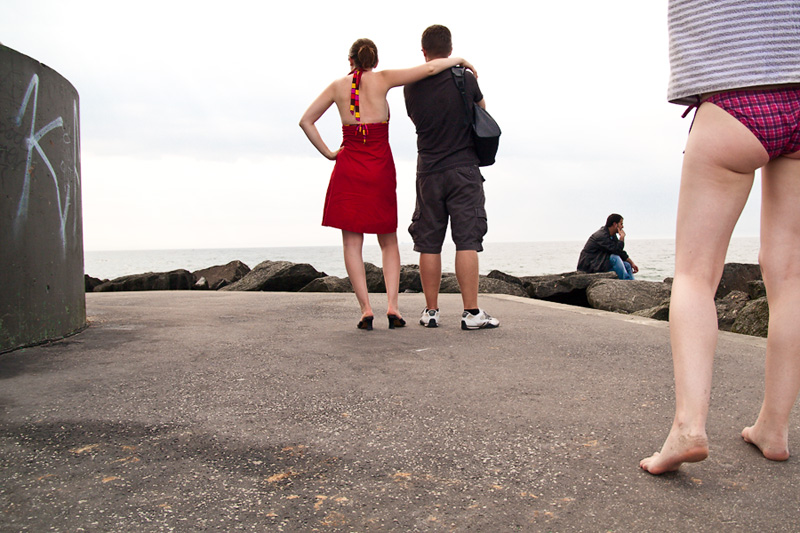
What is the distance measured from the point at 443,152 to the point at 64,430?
10.1ft

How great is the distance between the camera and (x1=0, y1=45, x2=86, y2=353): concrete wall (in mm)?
3365

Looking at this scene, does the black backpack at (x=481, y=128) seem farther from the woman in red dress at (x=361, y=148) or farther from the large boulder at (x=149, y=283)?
the large boulder at (x=149, y=283)

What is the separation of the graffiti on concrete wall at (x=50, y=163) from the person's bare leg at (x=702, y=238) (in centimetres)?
330

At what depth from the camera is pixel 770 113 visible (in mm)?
1751

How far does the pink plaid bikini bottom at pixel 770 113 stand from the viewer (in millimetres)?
1751

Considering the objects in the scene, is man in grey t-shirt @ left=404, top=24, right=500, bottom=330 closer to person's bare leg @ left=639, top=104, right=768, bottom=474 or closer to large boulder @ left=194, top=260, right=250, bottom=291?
person's bare leg @ left=639, top=104, right=768, bottom=474

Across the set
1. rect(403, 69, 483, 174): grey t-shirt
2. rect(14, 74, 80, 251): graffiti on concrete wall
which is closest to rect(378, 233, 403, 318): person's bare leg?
rect(403, 69, 483, 174): grey t-shirt

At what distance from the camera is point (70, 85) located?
13.2 ft

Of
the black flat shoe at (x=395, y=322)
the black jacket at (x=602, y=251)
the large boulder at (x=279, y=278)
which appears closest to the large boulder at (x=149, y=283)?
the large boulder at (x=279, y=278)

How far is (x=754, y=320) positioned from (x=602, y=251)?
5117mm

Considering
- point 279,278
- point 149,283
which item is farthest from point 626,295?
point 149,283

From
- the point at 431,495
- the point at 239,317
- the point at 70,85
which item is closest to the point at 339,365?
the point at 431,495

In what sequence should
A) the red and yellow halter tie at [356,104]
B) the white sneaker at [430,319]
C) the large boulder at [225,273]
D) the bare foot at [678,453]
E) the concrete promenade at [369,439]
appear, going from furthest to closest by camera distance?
1. the large boulder at [225,273]
2. the white sneaker at [430,319]
3. the red and yellow halter tie at [356,104]
4. the bare foot at [678,453]
5. the concrete promenade at [369,439]

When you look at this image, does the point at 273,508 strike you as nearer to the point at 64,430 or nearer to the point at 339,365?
the point at 64,430
